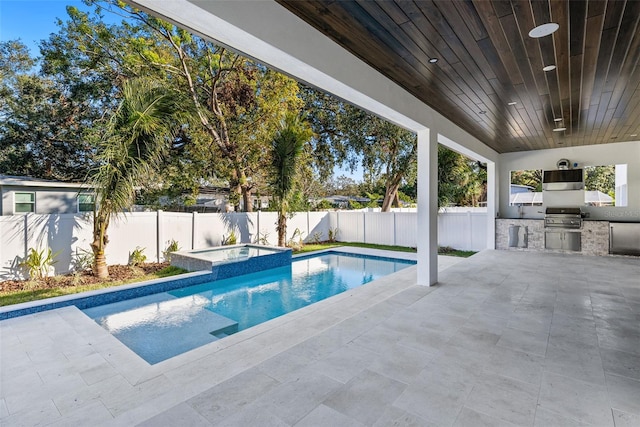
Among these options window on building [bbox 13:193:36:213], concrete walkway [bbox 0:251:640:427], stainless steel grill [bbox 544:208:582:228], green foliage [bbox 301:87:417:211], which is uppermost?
green foliage [bbox 301:87:417:211]

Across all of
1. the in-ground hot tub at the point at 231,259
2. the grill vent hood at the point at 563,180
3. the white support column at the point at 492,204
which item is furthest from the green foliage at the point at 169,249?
the grill vent hood at the point at 563,180

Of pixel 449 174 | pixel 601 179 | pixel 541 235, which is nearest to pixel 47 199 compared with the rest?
pixel 449 174

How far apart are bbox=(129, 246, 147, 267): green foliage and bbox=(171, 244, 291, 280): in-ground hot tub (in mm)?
681

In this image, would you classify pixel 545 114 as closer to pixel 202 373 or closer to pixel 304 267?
pixel 304 267

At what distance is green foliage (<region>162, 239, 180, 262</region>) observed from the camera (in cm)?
793

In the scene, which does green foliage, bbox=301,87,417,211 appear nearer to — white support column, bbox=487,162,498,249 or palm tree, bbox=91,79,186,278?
white support column, bbox=487,162,498,249

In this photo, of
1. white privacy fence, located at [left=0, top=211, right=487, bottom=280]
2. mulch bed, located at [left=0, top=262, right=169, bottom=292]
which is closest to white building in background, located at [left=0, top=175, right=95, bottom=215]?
white privacy fence, located at [left=0, top=211, right=487, bottom=280]

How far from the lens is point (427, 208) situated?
531 cm

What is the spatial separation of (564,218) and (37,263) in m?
12.0

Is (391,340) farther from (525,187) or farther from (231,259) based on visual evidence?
(525,187)

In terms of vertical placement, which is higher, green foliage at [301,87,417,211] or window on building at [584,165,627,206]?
green foliage at [301,87,417,211]

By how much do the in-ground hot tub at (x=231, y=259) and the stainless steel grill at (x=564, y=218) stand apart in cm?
710

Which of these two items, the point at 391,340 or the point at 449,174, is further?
the point at 449,174

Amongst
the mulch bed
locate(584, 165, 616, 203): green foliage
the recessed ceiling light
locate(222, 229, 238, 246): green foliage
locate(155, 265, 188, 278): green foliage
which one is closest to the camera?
the recessed ceiling light
